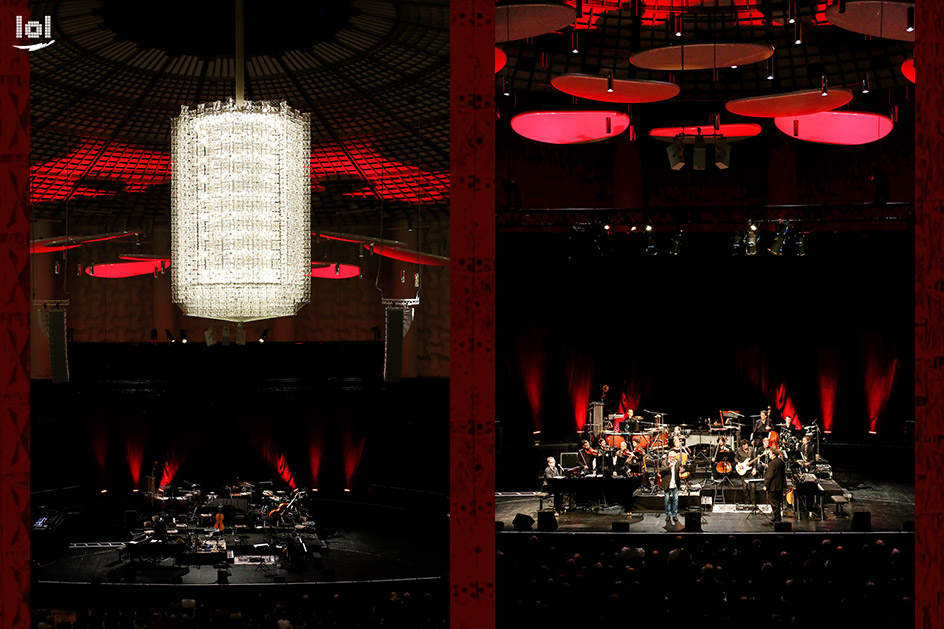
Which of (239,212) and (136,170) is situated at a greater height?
(136,170)

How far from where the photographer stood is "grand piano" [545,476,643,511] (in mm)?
11891

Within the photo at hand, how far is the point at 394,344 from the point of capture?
6938 millimetres

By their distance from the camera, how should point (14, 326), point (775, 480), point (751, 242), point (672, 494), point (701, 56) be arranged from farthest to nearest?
point (751, 242) < point (672, 494) < point (775, 480) < point (701, 56) < point (14, 326)

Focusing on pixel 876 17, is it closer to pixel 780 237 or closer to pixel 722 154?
pixel 722 154

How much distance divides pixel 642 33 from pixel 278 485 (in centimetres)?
848

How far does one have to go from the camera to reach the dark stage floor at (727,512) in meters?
10.9

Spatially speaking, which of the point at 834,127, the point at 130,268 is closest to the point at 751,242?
the point at 834,127

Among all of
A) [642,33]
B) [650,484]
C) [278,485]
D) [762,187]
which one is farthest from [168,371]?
[762,187]

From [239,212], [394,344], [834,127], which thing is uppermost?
[834,127]

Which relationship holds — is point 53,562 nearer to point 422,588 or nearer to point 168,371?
point 168,371

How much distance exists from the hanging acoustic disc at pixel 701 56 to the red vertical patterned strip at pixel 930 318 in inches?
134

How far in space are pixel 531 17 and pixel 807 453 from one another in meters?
8.97

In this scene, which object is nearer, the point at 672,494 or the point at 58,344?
the point at 58,344

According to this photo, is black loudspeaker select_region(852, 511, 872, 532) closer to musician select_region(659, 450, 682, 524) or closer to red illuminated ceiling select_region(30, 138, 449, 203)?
musician select_region(659, 450, 682, 524)
